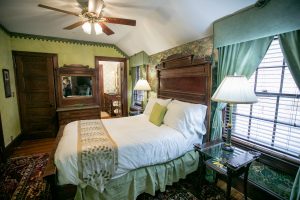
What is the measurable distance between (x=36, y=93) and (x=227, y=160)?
449 cm

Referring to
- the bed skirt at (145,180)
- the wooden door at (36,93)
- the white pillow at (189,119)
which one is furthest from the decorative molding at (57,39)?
the bed skirt at (145,180)

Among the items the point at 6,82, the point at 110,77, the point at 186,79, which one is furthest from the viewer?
the point at 110,77

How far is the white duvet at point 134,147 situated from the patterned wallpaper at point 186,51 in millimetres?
1414

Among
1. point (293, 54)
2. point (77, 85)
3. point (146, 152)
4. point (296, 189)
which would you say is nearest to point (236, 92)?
point (293, 54)

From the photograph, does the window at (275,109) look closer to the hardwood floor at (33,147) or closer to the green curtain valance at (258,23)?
the green curtain valance at (258,23)

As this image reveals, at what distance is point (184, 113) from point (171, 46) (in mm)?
1637

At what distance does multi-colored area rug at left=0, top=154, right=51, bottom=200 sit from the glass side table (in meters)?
2.08

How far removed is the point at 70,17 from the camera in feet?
9.54

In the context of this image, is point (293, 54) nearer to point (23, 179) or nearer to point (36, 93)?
point (23, 179)

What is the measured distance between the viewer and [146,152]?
1.90 m

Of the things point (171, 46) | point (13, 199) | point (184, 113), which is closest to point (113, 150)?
point (184, 113)

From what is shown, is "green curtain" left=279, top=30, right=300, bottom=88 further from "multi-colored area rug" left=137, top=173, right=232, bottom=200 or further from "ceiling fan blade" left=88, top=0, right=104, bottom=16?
"ceiling fan blade" left=88, top=0, right=104, bottom=16

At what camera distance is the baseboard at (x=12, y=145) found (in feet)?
9.75

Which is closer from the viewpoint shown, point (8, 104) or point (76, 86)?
point (8, 104)
